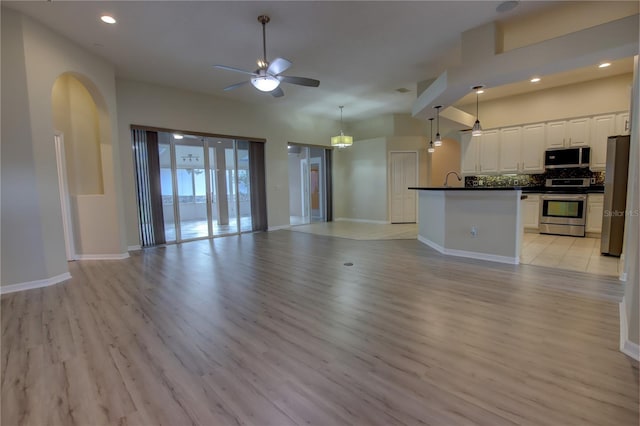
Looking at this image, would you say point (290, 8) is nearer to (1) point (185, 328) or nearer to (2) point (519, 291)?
(1) point (185, 328)

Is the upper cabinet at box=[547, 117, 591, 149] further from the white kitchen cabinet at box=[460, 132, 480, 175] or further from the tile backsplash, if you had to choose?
the white kitchen cabinet at box=[460, 132, 480, 175]

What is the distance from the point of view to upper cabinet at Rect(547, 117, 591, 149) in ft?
20.2

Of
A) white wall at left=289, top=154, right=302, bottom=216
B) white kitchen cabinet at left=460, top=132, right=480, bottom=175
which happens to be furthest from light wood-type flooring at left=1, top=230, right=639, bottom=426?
white wall at left=289, top=154, right=302, bottom=216

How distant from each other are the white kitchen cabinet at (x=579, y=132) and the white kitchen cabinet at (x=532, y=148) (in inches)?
18.5

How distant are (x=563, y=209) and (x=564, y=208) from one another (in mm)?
28

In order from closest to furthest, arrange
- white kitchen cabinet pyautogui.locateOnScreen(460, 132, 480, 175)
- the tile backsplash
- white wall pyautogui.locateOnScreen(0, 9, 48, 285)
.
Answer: white wall pyautogui.locateOnScreen(0, 9, 48, 285) < the tile backsplash < white kitchen cabinet pyautogui.locateOnScreen(460, 132, 480, 175)

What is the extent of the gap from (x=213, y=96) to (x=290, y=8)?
13.0 feet

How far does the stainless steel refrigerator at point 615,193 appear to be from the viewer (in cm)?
419

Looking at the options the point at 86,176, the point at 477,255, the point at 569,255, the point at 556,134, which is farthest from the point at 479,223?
the point at 86,176

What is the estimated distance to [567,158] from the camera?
634 centimetres

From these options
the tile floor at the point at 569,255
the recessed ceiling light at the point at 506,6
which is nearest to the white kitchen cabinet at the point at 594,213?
the tile floor at the point at 569,255

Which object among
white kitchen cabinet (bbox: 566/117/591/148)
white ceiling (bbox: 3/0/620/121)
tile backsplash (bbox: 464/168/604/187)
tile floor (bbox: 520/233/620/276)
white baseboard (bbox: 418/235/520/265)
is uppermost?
white ceiling (bbox: 3/0/620/121)

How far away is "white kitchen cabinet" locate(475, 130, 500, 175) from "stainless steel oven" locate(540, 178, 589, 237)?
1244 millimetres

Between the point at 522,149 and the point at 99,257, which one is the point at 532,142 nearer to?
the point at 522,149
